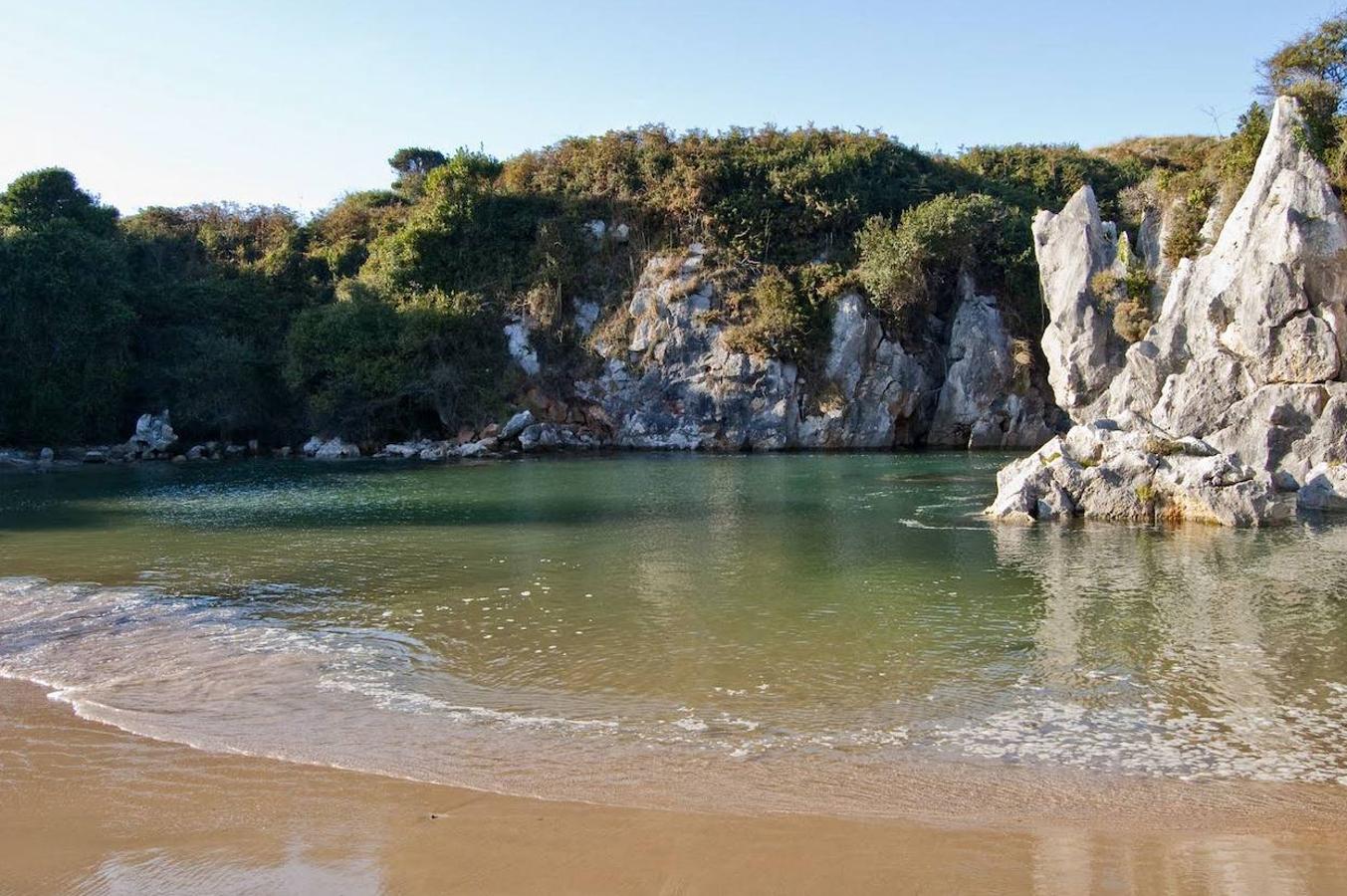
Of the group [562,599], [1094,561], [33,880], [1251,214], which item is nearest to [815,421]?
[1251,214]

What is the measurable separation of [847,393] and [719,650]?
34.2m

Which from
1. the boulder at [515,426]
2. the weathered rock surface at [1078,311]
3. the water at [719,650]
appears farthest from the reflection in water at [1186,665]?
the boulder at [515,426]

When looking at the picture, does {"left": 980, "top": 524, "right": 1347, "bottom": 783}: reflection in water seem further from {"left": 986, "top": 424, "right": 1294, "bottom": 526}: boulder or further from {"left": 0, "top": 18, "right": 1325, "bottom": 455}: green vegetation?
{"left": 0, "top": 18, "right": 1325, "bottom": 455}: green vegetation

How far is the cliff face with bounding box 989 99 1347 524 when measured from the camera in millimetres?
19266

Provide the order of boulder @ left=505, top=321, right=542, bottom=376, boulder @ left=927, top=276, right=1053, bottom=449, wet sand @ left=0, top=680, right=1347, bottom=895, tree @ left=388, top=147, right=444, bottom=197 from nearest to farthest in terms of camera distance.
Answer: wet sand @ left=0, top=680, right=1347, bottom=895 < boulder @ left=927, top=276, right=1053, bottom=449 < boulder @ left=505, top=321, right=542, bottom=376 < tree @ left=388, top=147, right=444, bottom=197

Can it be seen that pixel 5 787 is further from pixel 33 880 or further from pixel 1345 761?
pixel 1345 761

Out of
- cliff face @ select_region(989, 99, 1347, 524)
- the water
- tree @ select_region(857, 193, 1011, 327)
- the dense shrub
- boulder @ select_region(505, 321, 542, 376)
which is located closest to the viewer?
the water

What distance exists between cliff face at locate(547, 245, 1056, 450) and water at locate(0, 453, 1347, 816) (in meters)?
22.8

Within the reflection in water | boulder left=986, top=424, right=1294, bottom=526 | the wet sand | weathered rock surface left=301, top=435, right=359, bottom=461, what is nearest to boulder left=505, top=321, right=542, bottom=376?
weathered rock surface left=301, top=435, right=359, bottom=461

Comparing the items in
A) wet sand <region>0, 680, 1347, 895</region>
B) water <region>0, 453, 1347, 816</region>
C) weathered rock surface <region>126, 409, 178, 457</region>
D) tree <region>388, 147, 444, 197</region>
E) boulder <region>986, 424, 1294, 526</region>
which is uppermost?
tree <region>388, 147, 444, 197</region>

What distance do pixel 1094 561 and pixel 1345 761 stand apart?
8.43 meters

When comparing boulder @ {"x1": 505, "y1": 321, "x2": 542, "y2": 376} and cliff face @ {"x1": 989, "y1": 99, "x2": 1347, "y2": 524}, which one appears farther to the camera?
boulder @ {"x1": 505, "y1": 321, "x2": 542, "y2": 376}

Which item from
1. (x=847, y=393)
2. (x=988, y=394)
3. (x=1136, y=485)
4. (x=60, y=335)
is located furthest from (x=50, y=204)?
(x=1136, y=485)

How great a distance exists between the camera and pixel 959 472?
2975 centimetres
